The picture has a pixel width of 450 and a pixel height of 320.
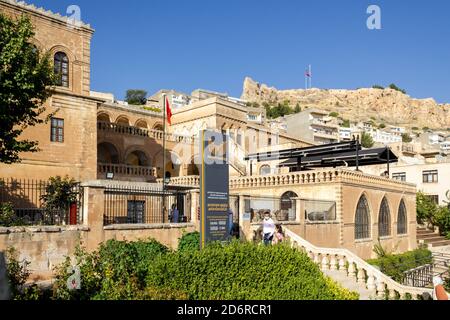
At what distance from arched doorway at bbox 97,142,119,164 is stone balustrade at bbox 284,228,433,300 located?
57.4ft

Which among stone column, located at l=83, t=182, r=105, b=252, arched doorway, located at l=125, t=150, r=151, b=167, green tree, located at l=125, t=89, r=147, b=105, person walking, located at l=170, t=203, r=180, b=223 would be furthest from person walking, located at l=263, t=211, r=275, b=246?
green tree, located at l=125, t=89, r=147, b=105

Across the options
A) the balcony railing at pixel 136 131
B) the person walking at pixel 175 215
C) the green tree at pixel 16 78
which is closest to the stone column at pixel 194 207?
the person walking at pixel 175 215

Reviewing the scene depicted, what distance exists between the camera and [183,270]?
10.7 metres

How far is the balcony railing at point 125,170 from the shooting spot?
2867 cm

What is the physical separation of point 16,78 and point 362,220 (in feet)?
70.6

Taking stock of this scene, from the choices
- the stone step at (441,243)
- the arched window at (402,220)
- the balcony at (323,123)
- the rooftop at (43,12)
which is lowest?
the stone step at (441,243)

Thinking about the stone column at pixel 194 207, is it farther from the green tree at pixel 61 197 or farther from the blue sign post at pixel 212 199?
the green tree at pixel 61 197

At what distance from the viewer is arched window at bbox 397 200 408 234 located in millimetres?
33500

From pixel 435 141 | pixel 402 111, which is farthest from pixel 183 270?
pixel 402 111

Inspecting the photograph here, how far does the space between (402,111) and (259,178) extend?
149 metres

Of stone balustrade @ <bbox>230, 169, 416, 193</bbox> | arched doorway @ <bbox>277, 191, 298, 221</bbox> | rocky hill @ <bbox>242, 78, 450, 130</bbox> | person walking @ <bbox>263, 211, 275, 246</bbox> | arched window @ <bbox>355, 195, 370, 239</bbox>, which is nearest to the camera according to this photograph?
person walking @ <bbox>263, 211, 275, 246</bbox>

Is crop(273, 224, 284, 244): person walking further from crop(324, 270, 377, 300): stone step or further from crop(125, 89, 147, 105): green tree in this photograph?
crop(125, 89, 147, 105): green tree

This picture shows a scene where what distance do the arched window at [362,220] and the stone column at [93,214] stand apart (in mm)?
18059

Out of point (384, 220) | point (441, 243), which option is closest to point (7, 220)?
point (384, 220)
